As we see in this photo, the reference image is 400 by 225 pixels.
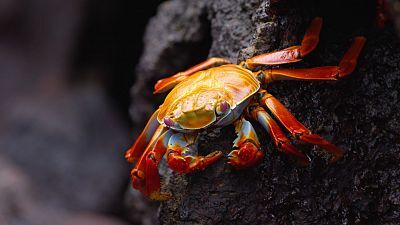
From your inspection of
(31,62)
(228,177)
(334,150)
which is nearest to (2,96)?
(31,62)

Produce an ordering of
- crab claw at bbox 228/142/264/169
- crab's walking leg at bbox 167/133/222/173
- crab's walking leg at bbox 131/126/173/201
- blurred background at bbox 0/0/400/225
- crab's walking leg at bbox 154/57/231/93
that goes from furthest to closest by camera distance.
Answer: blurred background at bbox 0/0/400/225
crab's walking leg at bbox 154/57/231/93
crab's walking leg at bbox 131/126/173/201
crab's walking leg at bbox 167/133/222/173
crab claw at bbox 228/142/264/169

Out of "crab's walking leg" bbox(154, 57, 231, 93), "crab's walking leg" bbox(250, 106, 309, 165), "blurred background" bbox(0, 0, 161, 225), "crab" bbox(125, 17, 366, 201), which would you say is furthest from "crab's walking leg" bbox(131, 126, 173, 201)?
"blurred background" bbox(0, 0, 161, 225)

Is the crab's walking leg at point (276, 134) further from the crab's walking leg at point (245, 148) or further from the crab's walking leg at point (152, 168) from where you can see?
the crab's walking leg at point (152, 168)

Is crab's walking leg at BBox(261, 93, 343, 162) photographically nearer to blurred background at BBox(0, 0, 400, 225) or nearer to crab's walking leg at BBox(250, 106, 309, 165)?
crab's walking leg at BBox(250, 106, 309, 165)

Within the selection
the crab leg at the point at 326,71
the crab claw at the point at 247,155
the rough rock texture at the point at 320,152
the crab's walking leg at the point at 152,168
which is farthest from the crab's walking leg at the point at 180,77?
the crab claw at the point at 247,155

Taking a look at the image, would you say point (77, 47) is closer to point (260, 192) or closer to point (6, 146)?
point (6, 146)
